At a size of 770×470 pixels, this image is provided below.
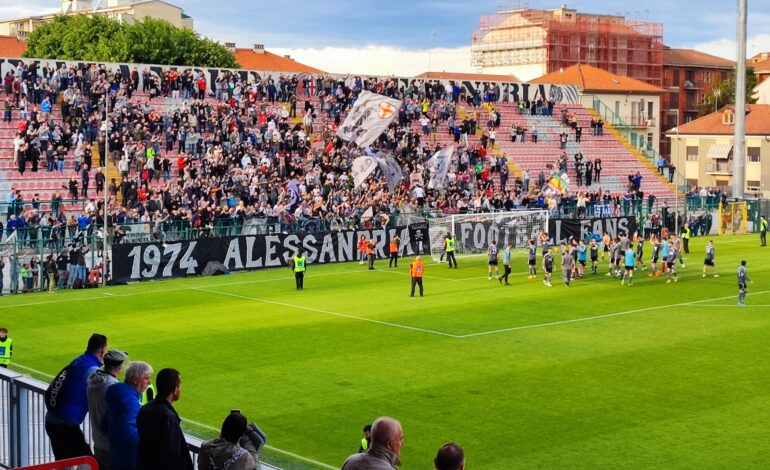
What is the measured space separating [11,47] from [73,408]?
96.1 m

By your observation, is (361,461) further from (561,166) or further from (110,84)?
(561,166)

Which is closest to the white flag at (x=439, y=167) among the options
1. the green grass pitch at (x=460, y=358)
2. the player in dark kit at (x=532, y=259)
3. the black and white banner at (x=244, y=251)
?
the black and white banner at (x=244, y=251)

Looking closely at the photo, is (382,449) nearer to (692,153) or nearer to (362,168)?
(362,168)

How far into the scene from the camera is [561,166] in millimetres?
64562

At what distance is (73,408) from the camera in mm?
10688

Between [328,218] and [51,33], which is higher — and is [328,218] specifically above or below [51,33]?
below

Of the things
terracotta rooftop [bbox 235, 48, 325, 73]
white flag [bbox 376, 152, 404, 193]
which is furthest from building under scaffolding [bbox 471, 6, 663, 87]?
white flag [bbox 376, 152, 404, 193]

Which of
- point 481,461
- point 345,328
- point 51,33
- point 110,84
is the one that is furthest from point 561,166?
point 481,461

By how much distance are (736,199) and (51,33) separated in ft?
167

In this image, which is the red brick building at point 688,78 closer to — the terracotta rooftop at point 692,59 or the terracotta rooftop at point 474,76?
the terracotta rooftop at point 692,59

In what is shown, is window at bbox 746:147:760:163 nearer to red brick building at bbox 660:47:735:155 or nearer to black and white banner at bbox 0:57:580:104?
black and white banner at bbox 0:57:580:104

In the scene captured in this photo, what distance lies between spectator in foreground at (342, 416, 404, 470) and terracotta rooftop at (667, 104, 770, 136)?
89.9 m

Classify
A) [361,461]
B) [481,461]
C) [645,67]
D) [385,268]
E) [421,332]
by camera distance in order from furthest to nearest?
[645,67] → [385,268] → [421,332] → [481,461] → [361,461]

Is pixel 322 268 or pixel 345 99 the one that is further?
pixel 345 99
